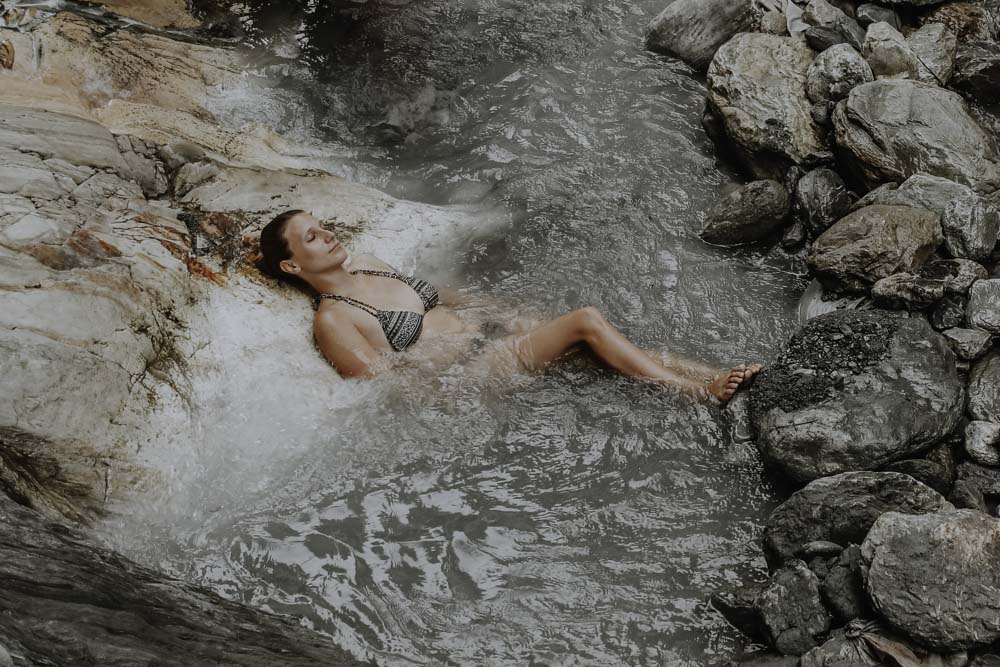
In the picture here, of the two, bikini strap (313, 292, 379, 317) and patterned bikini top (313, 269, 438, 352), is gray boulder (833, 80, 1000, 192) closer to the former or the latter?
patterned bikini top (313, 269, 438, 352)

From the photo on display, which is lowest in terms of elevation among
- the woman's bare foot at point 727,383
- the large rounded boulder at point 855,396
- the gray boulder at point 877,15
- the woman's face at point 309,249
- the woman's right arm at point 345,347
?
the woman's right arm at point 345,347

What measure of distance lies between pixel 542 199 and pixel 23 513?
419 centimetres

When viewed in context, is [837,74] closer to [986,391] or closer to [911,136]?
[911,136]

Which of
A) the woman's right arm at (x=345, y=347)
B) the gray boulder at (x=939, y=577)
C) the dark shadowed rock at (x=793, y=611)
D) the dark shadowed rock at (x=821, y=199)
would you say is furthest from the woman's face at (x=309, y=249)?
the gray boulder at (x=939, y=577)

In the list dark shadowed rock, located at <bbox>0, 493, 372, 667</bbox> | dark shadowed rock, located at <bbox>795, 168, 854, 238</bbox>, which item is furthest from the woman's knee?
dark shadowed rock, located at <bbox>0, 493, 372, 667</bbox>

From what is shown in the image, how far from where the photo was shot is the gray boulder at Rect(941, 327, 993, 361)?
180 inches

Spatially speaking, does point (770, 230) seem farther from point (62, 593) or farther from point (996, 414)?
point (62, 593)

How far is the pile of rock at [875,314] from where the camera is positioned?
11.4ft

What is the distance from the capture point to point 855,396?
4402mm

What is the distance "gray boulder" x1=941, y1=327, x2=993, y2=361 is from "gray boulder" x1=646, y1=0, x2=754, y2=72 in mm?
3728

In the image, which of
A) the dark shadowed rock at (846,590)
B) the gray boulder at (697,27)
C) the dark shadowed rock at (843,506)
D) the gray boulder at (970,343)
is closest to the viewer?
the dark shadowed rock at (846,590)

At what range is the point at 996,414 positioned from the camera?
14.2 feet

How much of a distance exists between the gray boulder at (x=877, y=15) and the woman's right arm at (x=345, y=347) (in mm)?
4872

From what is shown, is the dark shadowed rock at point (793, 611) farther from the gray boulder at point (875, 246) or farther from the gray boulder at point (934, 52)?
the gray boulder at point (934, 52)
